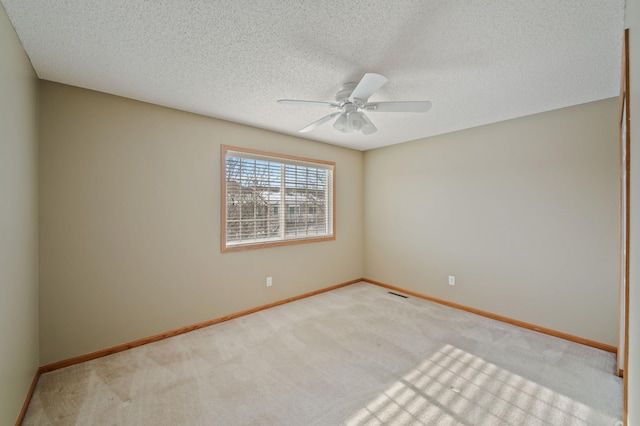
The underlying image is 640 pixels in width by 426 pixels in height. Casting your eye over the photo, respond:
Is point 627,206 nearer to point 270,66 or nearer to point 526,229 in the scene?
point 526,229

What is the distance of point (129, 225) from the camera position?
2529mm

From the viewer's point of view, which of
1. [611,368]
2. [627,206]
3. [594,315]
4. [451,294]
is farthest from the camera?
[451,294]

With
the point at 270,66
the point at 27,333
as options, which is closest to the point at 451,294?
the point at 270,66

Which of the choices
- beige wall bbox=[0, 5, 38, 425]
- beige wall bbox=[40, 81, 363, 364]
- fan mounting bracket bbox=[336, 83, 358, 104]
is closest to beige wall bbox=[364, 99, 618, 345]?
fan mounting bracket bbox=[336, 83, 358, 104]

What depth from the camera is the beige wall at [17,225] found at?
4.64ft

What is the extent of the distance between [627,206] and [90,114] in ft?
12.6

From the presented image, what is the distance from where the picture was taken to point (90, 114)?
2326mm

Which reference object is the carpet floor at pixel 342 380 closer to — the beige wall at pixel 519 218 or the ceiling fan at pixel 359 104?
the beige wall at pixel 519 218

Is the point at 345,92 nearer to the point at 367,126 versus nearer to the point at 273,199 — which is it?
the point at 367,126

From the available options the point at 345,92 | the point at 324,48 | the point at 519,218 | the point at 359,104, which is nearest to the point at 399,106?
the point at 359,104

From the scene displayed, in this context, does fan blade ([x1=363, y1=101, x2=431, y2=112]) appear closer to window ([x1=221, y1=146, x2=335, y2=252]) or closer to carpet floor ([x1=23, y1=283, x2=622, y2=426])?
window ([x1=221, y1=146, x2=335, y2=252])

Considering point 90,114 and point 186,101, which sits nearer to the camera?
point 90,114

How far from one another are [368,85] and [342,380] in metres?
2.17

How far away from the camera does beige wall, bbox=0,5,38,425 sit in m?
1.42
